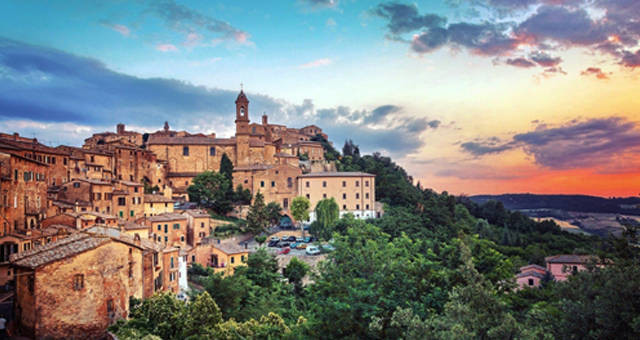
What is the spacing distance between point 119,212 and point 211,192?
14535 millimetres

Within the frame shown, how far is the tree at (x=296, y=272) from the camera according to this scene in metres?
36.5

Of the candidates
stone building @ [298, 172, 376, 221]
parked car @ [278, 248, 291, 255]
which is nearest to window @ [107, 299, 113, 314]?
parked car @ [278, 248, 291, 255]

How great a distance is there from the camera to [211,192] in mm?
55188

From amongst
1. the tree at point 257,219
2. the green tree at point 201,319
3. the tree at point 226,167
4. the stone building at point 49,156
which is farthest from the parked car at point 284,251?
the green tree at point 201,319

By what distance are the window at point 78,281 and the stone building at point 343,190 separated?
3998 cm

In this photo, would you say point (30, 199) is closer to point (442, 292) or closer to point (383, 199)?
point (442, 292)

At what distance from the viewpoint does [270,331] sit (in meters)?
17.8

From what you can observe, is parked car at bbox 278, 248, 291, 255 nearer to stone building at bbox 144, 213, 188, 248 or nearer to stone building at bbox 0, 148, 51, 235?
stone building at bbox 144, 213, 188, 248

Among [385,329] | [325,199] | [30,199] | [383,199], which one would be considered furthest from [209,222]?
[385,329]

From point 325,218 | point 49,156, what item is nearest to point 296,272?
point 325,218

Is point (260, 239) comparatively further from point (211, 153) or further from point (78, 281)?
point (78, 281)

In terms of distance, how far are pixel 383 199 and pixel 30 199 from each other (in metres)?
43.8

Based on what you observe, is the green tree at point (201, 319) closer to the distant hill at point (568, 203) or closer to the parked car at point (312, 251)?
the parked car at point (312, 251)

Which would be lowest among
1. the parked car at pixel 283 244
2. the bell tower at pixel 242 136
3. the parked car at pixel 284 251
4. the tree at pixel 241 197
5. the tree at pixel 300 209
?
the parked car at pixel 284 251
